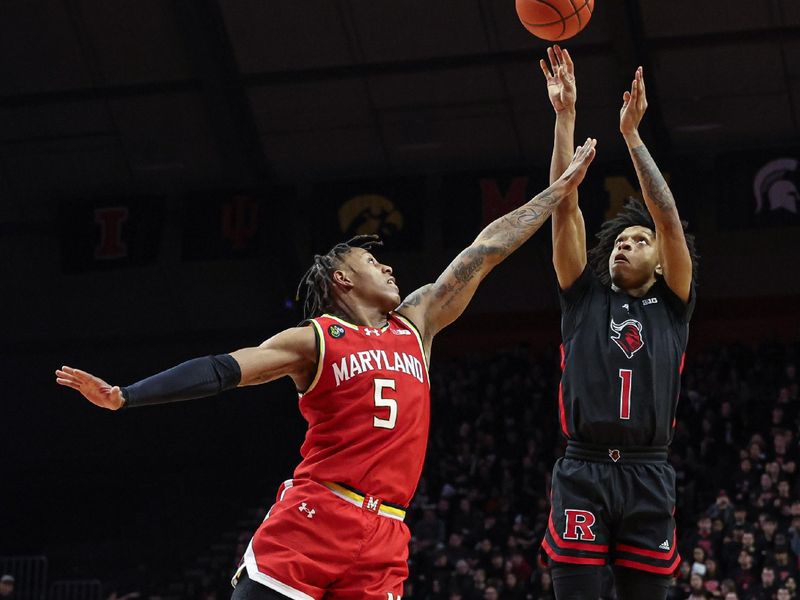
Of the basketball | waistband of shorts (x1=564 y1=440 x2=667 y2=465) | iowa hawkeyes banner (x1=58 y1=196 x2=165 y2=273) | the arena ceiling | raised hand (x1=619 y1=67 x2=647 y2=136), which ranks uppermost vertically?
the arena ceiling

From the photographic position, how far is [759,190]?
61.6 ft

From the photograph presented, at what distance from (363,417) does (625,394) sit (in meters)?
1.28

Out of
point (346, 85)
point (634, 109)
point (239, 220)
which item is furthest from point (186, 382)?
point (239, 220)

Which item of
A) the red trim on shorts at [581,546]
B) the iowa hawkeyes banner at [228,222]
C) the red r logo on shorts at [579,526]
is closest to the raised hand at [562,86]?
the red r logo on shorts at [579,526]

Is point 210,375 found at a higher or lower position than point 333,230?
lower

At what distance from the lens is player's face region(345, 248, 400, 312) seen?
575 centimetres

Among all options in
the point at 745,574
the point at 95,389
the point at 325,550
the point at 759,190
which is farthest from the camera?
the point at 759,190

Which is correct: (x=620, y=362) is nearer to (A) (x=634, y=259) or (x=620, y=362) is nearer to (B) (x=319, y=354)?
(A) (x=634, y=259)

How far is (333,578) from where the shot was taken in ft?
16.8

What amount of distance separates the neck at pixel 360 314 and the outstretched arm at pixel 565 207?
98cm

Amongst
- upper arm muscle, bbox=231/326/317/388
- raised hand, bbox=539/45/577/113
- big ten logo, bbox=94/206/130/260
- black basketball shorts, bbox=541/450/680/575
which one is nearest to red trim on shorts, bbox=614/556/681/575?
black basketball shorts, bbox=541/450/680/575

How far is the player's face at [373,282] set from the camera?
5.75 m

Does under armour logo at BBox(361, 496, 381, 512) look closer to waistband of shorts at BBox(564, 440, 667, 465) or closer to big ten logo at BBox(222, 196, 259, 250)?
waistband of shorts at BBox(564, 440, 667, 465)

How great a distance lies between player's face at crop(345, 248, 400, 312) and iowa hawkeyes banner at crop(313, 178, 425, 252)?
1423 centimetres
